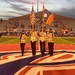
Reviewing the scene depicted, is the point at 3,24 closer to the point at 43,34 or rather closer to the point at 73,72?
the point at 43,34

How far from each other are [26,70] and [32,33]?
6.18m

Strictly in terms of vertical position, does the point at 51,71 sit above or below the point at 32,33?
below

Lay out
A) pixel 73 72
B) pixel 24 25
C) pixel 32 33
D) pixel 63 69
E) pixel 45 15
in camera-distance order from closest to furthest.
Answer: pixel 73 72, pixel 63 69, pixel 32 33, pixel 45 15, pixel 24 25

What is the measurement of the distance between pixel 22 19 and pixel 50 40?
85.3 m

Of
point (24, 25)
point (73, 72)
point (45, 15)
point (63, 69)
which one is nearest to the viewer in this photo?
point (73, 72)

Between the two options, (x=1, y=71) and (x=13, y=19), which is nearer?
(x=1, y=71)

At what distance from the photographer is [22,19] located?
4021 inches

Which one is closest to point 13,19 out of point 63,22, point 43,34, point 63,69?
A: point 63,22

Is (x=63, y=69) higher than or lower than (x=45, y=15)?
lower

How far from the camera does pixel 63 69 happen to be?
38.4ft

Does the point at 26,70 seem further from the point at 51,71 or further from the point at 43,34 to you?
the point at 43,34

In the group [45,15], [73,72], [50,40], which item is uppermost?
[45,15]

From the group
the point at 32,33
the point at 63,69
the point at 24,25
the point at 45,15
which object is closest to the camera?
the point at 63,69

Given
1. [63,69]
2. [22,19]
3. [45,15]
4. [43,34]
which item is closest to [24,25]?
[22,19]
